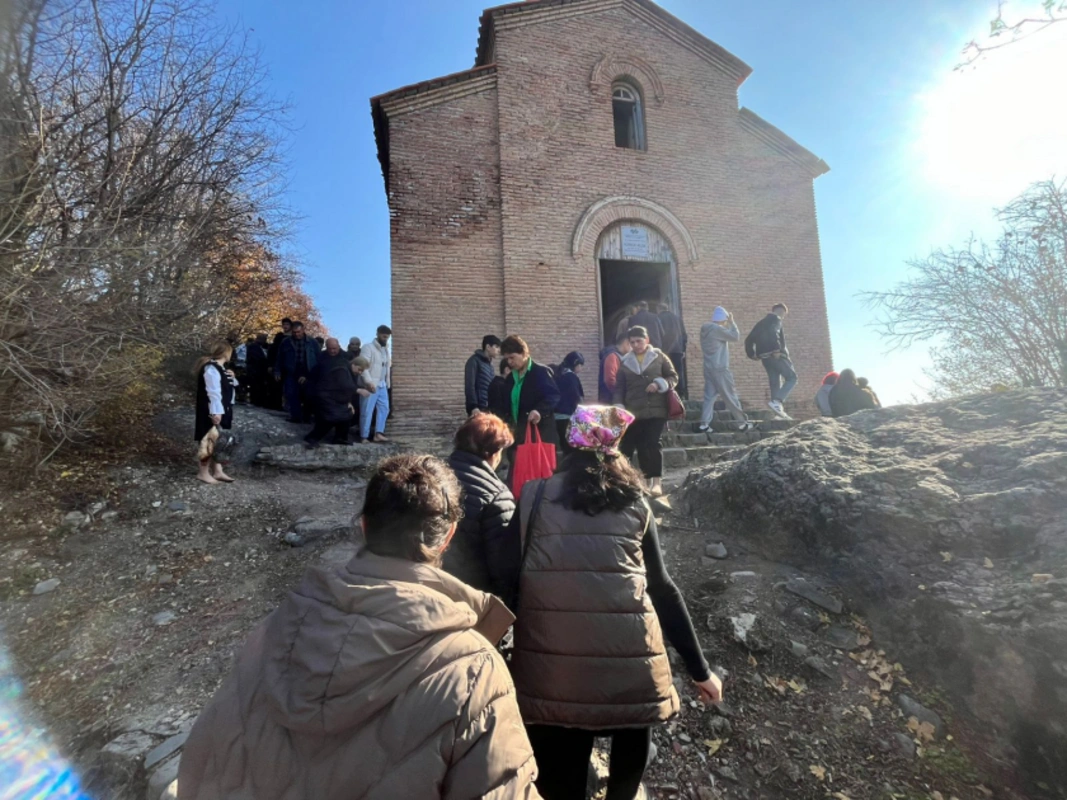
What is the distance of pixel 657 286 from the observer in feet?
38.6

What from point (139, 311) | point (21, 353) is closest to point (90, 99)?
point (139, 311)

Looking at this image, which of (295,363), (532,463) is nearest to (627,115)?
(295,363)

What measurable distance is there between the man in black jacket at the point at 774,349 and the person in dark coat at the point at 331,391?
6.20 meters

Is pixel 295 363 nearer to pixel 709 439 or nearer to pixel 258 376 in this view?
pixel 258 376

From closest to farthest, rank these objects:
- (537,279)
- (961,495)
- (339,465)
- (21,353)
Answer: (961,495)
(21,353)
(339,465)
(537,279)

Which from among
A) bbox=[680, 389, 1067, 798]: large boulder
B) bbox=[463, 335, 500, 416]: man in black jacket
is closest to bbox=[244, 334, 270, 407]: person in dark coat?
bbox=[463, 335, 500, 416]: man in black jacket

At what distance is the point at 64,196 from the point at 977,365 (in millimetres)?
16196

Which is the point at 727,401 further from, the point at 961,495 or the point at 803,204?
the point at 803,204

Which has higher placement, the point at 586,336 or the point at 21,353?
the point at 586,336

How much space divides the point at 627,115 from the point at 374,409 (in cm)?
842

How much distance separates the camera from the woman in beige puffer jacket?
109cm

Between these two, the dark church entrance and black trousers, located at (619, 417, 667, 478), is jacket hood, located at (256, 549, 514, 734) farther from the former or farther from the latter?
the dark church entrance

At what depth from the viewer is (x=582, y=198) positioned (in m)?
10.5

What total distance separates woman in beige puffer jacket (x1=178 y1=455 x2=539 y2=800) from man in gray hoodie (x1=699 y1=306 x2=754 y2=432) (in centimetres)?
740
